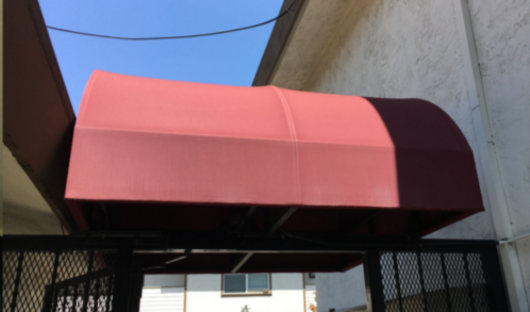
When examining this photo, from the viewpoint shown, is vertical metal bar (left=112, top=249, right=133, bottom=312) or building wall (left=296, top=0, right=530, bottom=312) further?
building wall (left=296, top=0, right=530, bottom=312)

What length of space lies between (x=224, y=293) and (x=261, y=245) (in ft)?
55.5

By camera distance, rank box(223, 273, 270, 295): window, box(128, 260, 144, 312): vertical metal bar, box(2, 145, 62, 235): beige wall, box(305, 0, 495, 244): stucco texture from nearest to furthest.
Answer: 1. box(2, 145, 62, 235): beige wall
2. box(128, 260, 144, 312): vertical metal bar
3. box(305, 0, 495, 244): stucco texture
4. box(223, 273, 270, 295): window

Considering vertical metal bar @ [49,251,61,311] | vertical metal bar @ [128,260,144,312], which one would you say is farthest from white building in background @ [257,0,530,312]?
vertical metal bar @ [49,251,61,311]

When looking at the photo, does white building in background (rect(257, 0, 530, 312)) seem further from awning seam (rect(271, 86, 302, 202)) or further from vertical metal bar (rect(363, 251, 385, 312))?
awning seam (rect(271, 86, 302, 202))

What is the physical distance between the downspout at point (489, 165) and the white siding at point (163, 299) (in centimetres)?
1695

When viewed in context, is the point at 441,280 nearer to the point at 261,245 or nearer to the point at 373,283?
the point at 373,283

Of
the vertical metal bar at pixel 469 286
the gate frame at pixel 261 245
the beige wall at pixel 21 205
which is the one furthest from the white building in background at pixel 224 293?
the vertical metal bar at pixel 469 286

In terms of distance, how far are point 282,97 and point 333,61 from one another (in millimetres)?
5287

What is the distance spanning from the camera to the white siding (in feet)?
61.2

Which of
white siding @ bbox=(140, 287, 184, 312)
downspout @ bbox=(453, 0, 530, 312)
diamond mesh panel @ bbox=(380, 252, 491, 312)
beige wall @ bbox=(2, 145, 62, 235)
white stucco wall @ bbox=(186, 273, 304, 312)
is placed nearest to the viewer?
beige wall @ bbox=(2, 145, 62, 235)

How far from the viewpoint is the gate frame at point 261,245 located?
3.15m

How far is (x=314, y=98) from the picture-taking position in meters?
3.73

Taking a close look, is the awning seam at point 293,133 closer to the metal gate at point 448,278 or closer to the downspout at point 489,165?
the metal gate at point 448,278

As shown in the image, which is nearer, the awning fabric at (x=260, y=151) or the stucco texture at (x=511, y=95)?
the awning fabric at (x=260, y=151)
